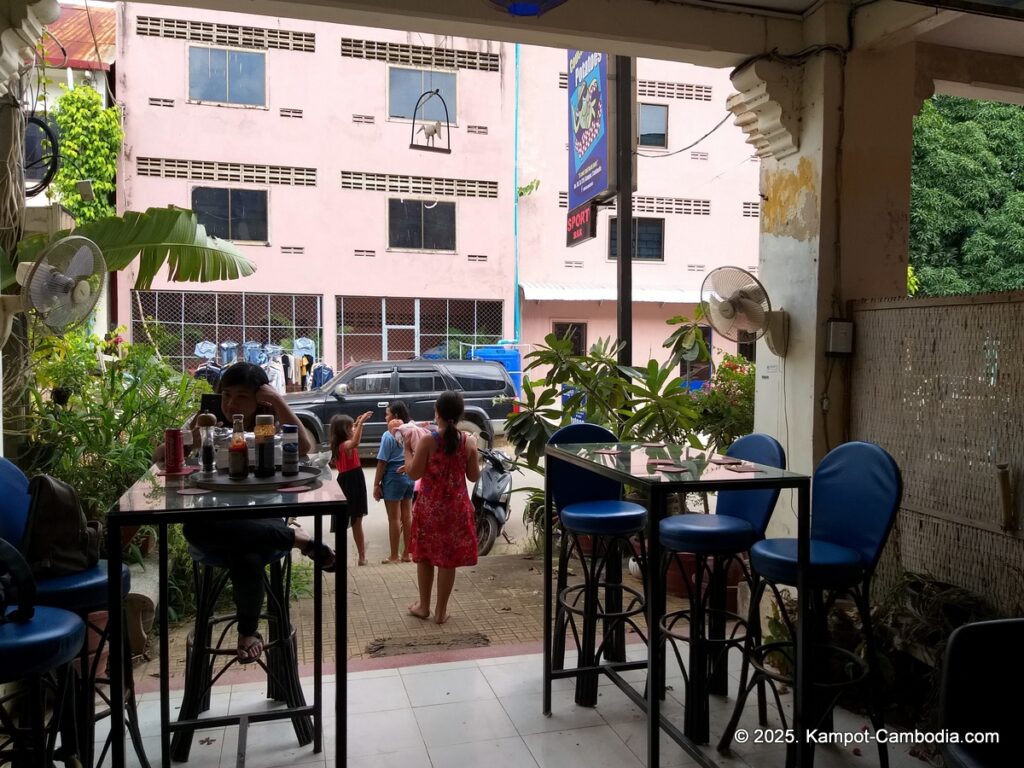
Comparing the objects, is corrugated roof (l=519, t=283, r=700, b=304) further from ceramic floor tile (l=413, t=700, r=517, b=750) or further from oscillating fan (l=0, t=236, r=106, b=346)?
ceramic floor tile (l=413, t=700, r=517, b=750)

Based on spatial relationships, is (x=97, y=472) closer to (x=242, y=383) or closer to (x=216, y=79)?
(x=242, y=383)

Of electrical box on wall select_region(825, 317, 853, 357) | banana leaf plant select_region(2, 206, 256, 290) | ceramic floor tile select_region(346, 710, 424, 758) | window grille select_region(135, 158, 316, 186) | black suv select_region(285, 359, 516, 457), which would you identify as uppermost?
window grille select_region(135, 158, 316, 186)

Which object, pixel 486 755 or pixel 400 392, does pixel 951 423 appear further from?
pixel 400 392

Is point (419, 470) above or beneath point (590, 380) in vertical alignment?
beneath

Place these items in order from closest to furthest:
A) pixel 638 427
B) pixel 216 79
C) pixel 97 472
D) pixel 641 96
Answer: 1. pixel 97 472
2. pixel 638 427
3. pixel 216 79
4. pixel 641 96

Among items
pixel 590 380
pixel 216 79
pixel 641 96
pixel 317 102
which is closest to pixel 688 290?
pixel 641 96

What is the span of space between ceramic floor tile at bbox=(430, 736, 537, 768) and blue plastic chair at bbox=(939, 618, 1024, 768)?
1912 millimetres

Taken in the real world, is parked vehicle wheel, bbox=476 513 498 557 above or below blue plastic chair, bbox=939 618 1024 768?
below

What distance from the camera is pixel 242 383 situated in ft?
11.4

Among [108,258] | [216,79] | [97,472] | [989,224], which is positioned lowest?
[97,472]

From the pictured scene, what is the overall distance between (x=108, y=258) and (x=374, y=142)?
43.9 feet

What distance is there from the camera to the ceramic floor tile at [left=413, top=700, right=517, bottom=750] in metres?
3.28

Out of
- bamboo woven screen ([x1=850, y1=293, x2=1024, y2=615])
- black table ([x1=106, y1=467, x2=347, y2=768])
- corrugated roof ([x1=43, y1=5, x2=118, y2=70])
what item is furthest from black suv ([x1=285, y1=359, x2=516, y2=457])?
corrugated roof ([x1=43, y1=5, x2=118, y2=70])

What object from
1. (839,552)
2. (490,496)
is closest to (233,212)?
(490,496)
